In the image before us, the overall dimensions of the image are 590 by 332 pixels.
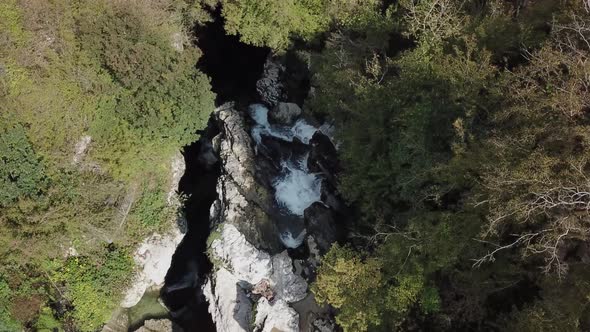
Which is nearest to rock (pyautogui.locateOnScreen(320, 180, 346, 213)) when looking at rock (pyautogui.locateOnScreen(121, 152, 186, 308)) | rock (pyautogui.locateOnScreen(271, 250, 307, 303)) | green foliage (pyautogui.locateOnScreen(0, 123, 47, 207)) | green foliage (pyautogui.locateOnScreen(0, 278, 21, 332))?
rock (pyautogui.locateOnScreen(271, 250, 307, 303))

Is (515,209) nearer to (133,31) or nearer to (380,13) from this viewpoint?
(380,13)

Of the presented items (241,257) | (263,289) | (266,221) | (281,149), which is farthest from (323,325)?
(281,149)

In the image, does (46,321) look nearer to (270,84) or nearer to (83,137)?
(83,137)

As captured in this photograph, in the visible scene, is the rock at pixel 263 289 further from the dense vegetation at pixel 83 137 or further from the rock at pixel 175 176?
the dense vegetation at pixel 83 137

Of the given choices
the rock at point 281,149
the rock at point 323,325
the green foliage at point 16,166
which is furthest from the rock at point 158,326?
the rock at point 281,149

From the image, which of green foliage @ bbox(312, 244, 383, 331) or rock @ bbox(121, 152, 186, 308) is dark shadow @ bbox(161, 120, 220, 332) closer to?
rock @ bbox(121, 152, 186, 308)
